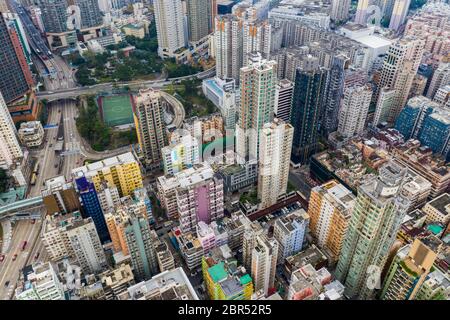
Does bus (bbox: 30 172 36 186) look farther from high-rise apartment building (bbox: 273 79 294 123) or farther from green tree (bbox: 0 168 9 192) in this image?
high-rise apartment building (bbox: 273 79 294 123)

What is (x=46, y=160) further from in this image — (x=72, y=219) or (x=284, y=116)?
(x=284, y=116)

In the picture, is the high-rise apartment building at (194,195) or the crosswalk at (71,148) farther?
the crosswalk at (71,148)

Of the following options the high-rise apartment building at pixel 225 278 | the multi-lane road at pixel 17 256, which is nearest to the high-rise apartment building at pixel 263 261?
the high-rise apartment building at pixel 225 278

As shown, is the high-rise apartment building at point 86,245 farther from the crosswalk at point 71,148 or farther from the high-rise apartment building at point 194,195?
the crosswalk at point 71,148

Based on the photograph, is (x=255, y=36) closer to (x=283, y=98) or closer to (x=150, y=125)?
(x=283, y=98)

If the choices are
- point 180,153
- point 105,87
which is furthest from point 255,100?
point 105,87
